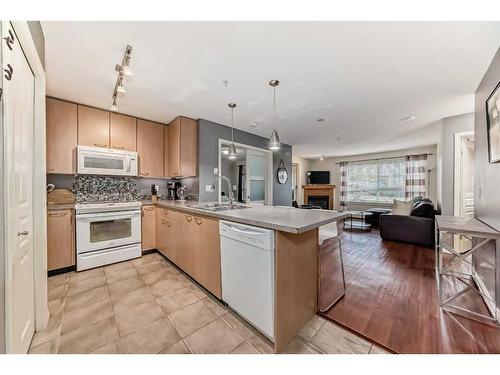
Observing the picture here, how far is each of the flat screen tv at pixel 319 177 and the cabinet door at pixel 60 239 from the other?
23.5 ft

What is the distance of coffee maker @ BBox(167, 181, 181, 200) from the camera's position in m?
3.85

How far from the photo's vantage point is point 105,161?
9.49 feet

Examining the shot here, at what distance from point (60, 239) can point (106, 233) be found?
1.51 ft

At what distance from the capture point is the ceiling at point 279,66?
1440 mm

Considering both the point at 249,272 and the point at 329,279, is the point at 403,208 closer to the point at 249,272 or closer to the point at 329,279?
the point at 329,279

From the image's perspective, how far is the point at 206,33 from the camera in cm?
146

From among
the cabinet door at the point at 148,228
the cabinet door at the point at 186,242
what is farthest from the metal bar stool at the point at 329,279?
the cabinet door at the point at 148,228

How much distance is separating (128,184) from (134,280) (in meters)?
1.81

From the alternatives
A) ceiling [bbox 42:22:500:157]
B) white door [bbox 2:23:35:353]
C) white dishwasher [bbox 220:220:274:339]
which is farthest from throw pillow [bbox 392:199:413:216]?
white door [bbox 2:23:35:353]

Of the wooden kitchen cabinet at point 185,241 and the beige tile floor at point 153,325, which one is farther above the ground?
the wooden kitchen cabinet at point 185,241

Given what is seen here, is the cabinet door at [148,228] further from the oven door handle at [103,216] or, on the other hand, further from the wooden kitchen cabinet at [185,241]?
the wooden kitchen cabinet at [185,241]

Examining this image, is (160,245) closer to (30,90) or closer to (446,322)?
(30,90)

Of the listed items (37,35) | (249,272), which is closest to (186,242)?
(249,272)
